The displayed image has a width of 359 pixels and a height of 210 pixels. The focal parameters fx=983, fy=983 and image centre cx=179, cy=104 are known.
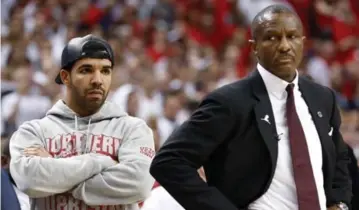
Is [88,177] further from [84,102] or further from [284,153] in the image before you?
[284,153]

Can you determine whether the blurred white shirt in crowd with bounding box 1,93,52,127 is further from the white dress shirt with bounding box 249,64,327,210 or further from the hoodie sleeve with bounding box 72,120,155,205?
the white dress shirt with bounding box 249,64,327,210

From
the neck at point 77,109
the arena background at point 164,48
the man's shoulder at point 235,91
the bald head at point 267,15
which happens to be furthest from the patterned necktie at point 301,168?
the arena background at point 164,48

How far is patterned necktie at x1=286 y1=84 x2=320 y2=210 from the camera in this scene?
3.88 metres

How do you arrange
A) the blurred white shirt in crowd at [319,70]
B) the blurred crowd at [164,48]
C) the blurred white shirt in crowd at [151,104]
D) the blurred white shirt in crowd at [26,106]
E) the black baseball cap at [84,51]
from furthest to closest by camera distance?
the blurred white shirt in crowd at [319,70]
the blurred white shirt in crowd at [151,104]
the blurred crowd at [164,48]
the blurred white shirt in crowd at [26,106]
the black baseball cap at [84,51]

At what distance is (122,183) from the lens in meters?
4.32

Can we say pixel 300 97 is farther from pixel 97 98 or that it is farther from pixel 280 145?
pixel 97 98

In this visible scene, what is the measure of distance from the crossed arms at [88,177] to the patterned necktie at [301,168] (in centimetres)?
75

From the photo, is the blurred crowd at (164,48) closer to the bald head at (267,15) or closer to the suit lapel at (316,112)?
the suit lapel at (316,112)

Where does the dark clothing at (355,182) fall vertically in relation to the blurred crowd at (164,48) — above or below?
above

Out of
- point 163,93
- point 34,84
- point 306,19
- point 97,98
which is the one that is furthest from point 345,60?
point 97,98

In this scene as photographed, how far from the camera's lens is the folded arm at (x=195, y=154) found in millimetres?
3865

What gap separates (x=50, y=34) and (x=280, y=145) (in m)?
9.05

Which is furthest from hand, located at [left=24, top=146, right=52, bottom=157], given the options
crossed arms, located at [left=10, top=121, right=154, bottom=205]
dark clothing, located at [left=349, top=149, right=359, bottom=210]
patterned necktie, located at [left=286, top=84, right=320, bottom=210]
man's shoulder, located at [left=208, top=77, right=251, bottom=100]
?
dark clothing, located at [left=349, top=149, right=359, bottom=210]

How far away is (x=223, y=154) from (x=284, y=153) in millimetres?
245
